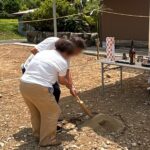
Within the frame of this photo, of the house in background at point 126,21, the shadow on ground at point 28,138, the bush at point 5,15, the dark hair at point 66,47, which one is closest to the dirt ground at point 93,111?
the shadow on ground at point 28,138

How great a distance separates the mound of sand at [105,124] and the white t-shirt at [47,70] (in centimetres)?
105

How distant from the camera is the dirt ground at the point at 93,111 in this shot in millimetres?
4691

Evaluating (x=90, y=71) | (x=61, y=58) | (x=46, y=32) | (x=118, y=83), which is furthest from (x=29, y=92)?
(x=46, y=32)

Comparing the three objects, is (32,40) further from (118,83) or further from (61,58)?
(61,58)

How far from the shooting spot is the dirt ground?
15.4ft

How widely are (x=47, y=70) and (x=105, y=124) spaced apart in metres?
1.29

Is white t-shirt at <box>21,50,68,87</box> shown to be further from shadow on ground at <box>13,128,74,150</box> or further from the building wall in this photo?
the building wall

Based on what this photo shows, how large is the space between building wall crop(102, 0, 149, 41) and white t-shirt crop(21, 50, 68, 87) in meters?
8.83

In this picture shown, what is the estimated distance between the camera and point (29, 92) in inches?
172

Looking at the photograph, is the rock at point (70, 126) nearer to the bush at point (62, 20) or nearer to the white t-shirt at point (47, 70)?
the white t-shirt at point (47, 70)

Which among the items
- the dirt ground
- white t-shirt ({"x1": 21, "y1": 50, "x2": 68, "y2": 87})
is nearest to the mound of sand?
the dirt ground

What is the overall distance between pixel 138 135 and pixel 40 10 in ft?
42.6

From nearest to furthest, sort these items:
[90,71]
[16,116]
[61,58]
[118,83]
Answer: [61,58] → [16,116] → [118,83] → [90,71]

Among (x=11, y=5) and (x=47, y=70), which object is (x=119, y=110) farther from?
(x=11, y=5)
